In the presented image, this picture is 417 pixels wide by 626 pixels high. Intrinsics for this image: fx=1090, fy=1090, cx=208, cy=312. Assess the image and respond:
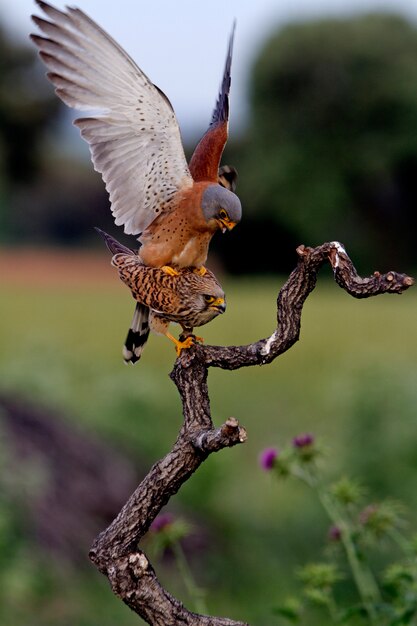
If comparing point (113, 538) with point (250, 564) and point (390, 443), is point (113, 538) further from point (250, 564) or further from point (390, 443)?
point (250, 564)

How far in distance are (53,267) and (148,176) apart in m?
26.5

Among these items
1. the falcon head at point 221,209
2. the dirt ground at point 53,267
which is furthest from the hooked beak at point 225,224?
the dirt ground at point 53,267

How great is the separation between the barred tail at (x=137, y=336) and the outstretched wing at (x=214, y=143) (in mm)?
346

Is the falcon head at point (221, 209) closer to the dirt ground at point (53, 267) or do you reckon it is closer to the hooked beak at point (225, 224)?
the hooked beak at point (225, 224)

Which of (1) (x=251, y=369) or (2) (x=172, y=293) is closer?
(2) (x=172, y=293)

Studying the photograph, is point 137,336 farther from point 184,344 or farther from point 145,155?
point 145,155

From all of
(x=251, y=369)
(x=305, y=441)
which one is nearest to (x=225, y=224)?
(x=305, y=441)

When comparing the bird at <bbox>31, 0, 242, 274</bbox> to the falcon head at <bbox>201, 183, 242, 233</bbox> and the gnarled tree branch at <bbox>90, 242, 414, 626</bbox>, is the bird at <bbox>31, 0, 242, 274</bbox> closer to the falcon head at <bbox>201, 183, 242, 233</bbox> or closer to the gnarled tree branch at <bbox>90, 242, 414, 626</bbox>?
the falcon head at <bbox>201, 183, 242, 233</bbox>

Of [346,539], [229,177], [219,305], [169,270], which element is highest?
[229,177]

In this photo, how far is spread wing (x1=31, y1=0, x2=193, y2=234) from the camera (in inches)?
87.8

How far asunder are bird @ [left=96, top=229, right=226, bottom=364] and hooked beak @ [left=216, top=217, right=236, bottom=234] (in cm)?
11

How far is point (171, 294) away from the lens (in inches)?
92.7

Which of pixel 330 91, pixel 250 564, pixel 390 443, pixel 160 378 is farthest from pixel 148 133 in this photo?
pixel 330 91

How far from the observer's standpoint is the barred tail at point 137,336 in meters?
2.53
